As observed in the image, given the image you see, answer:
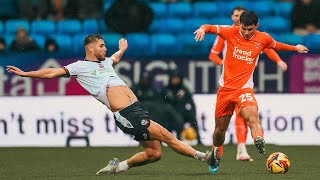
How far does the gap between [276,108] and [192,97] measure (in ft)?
5.25

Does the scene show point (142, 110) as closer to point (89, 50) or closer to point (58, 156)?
point (89, 50)

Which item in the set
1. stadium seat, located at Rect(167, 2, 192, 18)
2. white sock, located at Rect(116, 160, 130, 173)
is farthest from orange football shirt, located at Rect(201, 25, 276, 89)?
stadium seat, located at Rect(167, 2, 192, 18)

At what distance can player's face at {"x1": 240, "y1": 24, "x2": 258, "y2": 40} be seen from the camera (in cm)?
1288

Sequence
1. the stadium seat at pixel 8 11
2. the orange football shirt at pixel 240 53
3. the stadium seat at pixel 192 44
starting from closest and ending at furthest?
1. the orange football shirt at pixel 240 53
2. the stadium seat at pixel 192 44
3. the stadium seat at pixel 8 11

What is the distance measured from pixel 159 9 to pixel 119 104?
11.0 metres

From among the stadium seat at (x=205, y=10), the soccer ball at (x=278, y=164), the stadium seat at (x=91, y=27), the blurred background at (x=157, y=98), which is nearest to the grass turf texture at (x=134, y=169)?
the soccer ball at (x=278, y=164)

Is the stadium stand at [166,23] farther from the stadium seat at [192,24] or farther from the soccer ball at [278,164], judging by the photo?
the soccer ball at [278,164]

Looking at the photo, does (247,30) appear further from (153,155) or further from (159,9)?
(159,9)

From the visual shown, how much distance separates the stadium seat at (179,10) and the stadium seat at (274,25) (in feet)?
5.63

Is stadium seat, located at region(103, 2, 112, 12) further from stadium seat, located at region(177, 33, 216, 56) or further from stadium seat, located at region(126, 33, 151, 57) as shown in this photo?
stadium seat, located at region(177, 33, 216, 56)

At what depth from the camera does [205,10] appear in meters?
23.0

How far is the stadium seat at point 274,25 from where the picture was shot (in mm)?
22391

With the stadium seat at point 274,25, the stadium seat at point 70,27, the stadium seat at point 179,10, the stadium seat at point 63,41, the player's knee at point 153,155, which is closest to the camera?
the player's knee at point 153,155

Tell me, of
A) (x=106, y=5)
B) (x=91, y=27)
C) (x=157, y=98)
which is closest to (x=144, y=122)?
(x=157, y=98)
